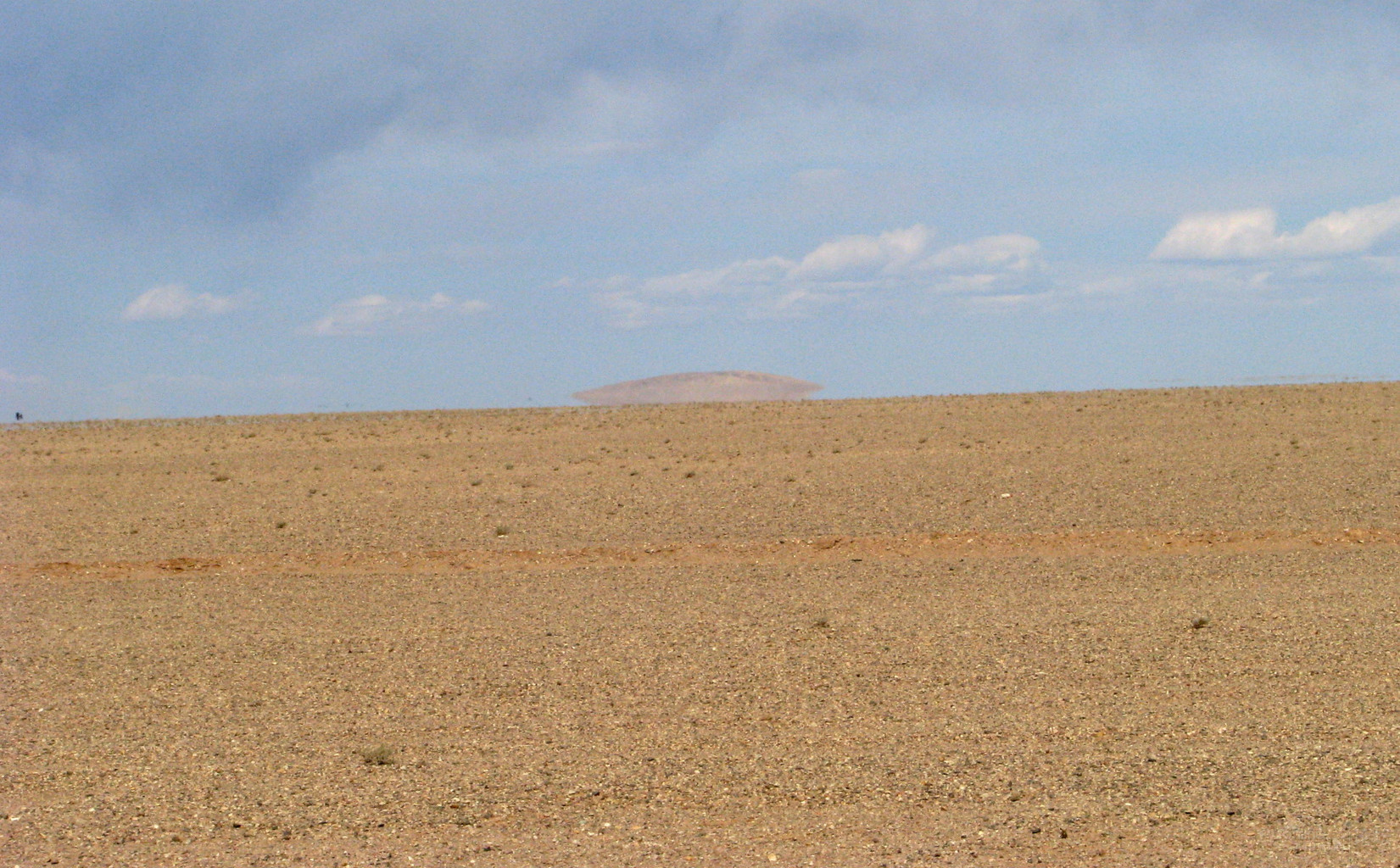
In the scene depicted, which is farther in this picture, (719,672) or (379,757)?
(719,672)

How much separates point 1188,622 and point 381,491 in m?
20.0

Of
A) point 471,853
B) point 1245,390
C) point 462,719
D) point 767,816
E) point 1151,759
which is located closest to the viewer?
point 471,853

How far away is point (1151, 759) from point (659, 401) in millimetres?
61301

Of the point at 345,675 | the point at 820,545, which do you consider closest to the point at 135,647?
the point at 345,675

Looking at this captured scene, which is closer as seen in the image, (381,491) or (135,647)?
(135,647)

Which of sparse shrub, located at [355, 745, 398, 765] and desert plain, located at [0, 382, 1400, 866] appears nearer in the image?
desert plain, located at [0, 382, 1400, 866]

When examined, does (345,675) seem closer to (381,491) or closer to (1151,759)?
(1151,759)

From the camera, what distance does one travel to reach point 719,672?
12031 millimetres

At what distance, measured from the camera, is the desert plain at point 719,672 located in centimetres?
783

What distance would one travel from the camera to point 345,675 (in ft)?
40.5

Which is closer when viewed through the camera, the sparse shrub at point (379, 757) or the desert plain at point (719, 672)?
the desert plain at point (719, 672)

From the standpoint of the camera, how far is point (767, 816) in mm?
8023

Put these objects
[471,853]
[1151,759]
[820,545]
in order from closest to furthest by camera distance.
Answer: [471,853]
[1151,759]
[820,545]

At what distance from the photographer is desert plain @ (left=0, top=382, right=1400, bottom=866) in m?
7.83
